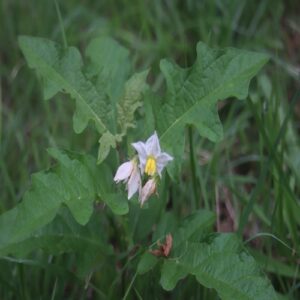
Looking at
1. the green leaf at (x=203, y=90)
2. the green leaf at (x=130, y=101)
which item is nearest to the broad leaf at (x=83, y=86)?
the green leaf at (x=130, y=101)

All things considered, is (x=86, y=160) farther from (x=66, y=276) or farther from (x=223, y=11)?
(x=223, y=11)

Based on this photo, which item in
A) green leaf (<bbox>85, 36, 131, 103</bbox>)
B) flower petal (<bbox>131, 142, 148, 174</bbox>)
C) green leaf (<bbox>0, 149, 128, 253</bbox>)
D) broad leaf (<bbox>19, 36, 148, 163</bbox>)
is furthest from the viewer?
green leaf (<bbox>85, 36, 131, 103</bbox>)

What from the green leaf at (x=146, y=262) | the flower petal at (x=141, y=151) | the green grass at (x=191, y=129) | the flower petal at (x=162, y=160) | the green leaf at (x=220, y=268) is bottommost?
the green grass at (x=191, y=129)

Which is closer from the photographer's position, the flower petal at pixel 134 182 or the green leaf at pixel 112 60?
the flower petal at pixel 134 182

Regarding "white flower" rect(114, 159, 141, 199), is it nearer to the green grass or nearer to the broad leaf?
the broad leaf

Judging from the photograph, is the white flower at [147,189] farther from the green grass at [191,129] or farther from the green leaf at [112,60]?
the green leaf at [112,60]

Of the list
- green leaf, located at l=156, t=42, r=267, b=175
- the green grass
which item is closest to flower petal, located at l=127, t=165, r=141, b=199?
green leaf, located at l=156, t=42, r=267, b=175
